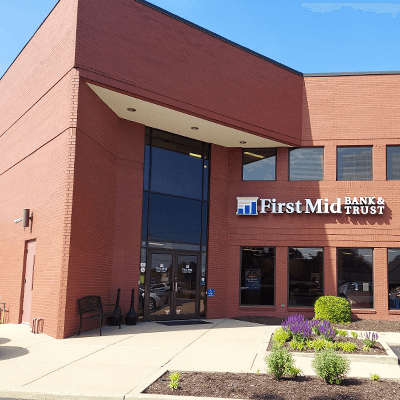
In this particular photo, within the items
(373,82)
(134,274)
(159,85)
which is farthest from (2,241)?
(373,82)

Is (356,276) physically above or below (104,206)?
below

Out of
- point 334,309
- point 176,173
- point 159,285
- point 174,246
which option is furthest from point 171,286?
point 334,309

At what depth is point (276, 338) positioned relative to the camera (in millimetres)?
10227

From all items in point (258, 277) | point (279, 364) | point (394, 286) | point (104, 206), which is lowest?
point (279, 364)

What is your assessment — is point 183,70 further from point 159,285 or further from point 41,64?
point 159,285

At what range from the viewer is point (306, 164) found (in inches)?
693

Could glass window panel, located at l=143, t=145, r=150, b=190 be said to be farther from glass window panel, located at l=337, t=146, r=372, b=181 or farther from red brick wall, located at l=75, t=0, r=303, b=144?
glass window panel, located at l=337, t=146, r=372, b=181

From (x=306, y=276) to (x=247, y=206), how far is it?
3.41 metres

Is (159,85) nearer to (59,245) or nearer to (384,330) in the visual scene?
(59,245)

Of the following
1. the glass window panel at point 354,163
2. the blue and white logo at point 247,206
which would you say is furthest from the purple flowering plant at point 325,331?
the glass window panel at point 354,163

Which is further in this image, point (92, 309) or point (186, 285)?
point (186, 285)

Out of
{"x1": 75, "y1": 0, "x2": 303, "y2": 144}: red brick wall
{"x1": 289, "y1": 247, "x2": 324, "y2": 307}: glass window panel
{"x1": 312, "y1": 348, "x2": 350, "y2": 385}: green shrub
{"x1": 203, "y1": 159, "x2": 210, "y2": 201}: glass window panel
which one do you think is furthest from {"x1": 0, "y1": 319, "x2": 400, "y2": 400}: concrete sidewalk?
{"x1": 75, "y1": 0, "x2": 303, "y2": 144}: red brick wall

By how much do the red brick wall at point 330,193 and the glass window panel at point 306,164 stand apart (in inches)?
9.6

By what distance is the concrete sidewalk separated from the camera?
687cm
